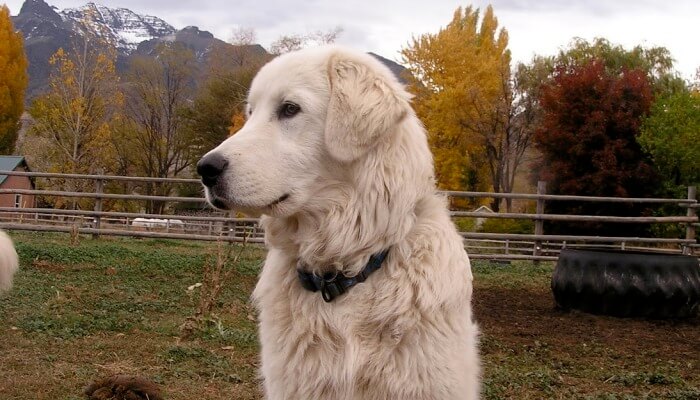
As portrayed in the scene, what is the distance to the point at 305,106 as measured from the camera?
233 cm

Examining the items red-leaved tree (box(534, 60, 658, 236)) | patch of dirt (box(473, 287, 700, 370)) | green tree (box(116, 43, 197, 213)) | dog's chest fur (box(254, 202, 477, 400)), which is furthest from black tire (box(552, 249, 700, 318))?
green tree (box(116, 43, 197, 213))

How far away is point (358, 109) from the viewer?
88.9 inches

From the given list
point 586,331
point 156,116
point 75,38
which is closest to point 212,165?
point 586,331

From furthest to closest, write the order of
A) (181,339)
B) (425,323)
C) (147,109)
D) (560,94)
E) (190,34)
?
(190,34) < (147,109) < (560,94) < (181,339) < (425,323)

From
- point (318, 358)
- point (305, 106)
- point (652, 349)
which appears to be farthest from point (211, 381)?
point (652, 349)

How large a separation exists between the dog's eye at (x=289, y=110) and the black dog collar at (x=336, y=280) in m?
0.58

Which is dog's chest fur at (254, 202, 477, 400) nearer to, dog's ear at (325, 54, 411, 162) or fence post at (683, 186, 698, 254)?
dog's ear at (325, 54, 411, 162)

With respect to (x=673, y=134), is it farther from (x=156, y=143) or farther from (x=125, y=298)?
(x=156, y=143)

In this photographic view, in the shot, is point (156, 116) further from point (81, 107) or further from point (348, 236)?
point (348, 236)

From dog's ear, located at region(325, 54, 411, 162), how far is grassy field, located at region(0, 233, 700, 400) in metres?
2.38

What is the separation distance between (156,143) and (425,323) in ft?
108

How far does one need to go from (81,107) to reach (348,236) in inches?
977

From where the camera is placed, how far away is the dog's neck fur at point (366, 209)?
230 centimetres

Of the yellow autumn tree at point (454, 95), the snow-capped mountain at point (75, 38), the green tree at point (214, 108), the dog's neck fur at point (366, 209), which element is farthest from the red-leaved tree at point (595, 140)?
the dog's neck fur at point (366, 209)
